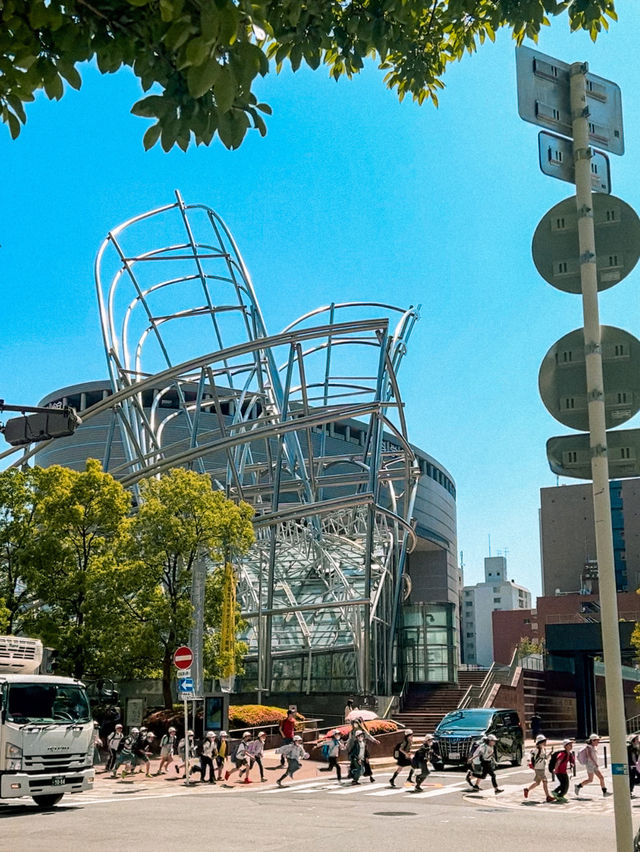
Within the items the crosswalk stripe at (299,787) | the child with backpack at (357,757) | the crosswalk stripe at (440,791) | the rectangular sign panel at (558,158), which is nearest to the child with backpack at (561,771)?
the crosswalk stripe at (440,791)

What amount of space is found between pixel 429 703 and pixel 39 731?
32771 millimetres

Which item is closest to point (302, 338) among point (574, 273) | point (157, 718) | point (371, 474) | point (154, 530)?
point (371, 474)

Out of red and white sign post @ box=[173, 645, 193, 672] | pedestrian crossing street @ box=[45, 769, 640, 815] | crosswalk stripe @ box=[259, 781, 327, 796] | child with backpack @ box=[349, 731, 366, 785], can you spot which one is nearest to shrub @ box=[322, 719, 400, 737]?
pedestrian crossing street @ box=[45, 769, 640, 815]

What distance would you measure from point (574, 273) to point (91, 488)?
29.2 metres

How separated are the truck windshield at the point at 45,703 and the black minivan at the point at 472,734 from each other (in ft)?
38.7

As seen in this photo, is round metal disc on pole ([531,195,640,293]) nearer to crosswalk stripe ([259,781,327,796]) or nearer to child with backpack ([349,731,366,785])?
crosswalk stripe ([259,781,327,796])

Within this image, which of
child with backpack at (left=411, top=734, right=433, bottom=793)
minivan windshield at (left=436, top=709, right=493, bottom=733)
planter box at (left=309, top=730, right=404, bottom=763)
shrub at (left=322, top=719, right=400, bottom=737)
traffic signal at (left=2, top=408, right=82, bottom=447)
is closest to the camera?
traffic signal at (left=2, top=408, right=82, bottom=447)

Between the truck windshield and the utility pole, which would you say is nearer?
the utility pole

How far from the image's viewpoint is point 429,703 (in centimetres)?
4872

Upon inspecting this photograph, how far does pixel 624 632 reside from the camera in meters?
62.2

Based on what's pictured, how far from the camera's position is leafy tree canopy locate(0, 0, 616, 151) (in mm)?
4840

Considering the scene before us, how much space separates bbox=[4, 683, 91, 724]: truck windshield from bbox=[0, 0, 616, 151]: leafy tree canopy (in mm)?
14870

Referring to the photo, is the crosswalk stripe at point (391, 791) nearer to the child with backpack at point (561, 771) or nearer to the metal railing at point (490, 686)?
the child with backpack at point (561, 771)

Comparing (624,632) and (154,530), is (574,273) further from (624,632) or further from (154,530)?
(624,632)
